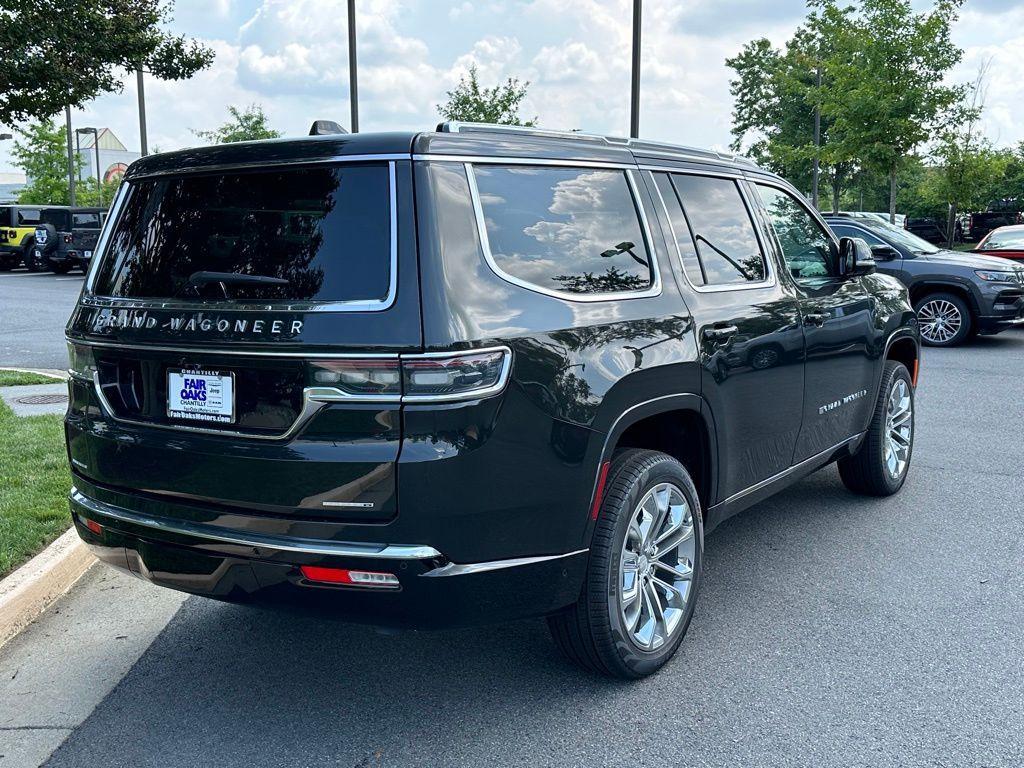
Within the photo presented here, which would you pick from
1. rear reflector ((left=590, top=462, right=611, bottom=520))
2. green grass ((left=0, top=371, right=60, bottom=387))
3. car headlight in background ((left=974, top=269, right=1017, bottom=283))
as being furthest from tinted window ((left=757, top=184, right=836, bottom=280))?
car headlight in background ((left=974, top=269, right=1017, bottom=283))

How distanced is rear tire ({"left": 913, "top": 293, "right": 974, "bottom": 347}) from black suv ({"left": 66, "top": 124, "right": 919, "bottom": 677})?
10463mm

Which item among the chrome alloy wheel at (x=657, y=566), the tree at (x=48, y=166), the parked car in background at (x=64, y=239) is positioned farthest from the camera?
the tree at (x=48, y=166)

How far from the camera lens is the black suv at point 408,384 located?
9.66ft

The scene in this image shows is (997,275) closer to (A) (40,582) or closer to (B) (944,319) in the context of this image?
(B) (944,319)

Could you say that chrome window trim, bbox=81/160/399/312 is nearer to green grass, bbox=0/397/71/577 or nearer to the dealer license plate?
the dealer license plate

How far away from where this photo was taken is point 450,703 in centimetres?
356

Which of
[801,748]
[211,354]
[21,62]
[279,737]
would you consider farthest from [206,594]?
[21,62]

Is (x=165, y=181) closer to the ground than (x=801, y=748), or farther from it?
farther from it

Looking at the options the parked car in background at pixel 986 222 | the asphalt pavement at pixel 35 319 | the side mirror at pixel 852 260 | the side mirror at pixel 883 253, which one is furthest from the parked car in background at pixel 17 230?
the parked car in background at pixel 986 222

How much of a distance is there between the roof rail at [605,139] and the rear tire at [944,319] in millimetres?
9362

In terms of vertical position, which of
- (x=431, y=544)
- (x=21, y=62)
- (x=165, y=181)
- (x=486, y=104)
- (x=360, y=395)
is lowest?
(x=431, y=544)

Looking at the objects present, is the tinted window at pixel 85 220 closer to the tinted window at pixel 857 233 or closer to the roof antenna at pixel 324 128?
the tinted window at pixel 857 233

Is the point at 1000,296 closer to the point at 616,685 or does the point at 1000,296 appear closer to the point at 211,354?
the point at 616,685

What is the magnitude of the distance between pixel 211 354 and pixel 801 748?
2.22m
